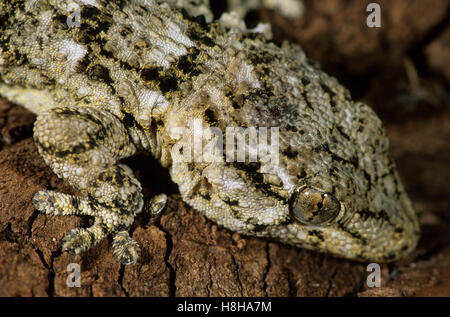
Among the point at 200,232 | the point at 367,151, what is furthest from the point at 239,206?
the point at 367,151

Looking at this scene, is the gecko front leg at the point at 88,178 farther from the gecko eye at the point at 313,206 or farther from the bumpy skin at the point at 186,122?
the gecko eye at the point at 313,206

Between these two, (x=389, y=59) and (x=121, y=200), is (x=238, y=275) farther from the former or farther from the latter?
(x=389, y=59)

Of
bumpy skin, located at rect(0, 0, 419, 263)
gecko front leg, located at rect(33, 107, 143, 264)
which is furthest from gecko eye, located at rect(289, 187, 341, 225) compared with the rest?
gecko front leg, located at rect(33, 107, 143, 264)

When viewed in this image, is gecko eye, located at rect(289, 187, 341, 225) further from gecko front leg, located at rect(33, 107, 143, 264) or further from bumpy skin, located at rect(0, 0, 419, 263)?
gecko front leg, located at rect(33, 107, 143, 264)

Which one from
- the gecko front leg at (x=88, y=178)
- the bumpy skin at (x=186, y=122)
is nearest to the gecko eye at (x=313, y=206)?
the bumpy skin at (x=186, y=122)

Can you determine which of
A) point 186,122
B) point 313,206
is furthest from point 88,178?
point 313,206
